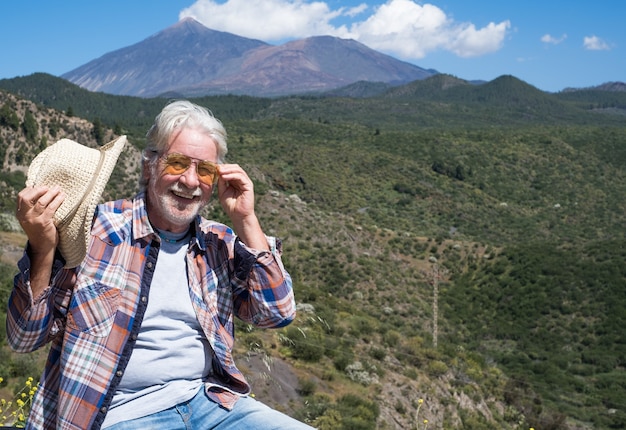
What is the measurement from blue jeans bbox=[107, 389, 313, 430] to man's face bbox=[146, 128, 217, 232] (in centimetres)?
71

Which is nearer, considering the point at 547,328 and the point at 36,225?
the point at 36,225

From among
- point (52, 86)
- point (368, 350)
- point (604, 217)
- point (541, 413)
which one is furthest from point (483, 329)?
point (52, 86)

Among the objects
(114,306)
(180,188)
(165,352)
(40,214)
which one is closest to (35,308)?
(114,306)

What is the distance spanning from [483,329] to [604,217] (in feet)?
106

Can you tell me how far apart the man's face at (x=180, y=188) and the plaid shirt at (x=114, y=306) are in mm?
80

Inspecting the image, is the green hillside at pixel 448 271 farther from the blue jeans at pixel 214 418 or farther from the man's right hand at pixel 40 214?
the man's right hand at pixel 40 214

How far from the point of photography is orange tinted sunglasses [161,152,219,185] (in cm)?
250

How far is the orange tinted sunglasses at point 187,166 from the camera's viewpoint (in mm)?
2498

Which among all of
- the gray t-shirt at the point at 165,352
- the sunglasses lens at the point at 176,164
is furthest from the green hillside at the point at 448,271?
the sunglasses lens at the point at 176,164

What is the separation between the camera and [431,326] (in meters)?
22.5

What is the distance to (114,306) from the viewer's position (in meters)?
2.29

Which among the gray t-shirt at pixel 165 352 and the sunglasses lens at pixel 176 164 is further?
the sunglasses lens at pixel 176 164

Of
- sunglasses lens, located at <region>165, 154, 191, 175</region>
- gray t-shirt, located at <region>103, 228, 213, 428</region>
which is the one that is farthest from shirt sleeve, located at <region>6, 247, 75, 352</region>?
sunglasses lens, located at <region>165, 154, 191, 175</region>

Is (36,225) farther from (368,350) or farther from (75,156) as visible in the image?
(368,350)
